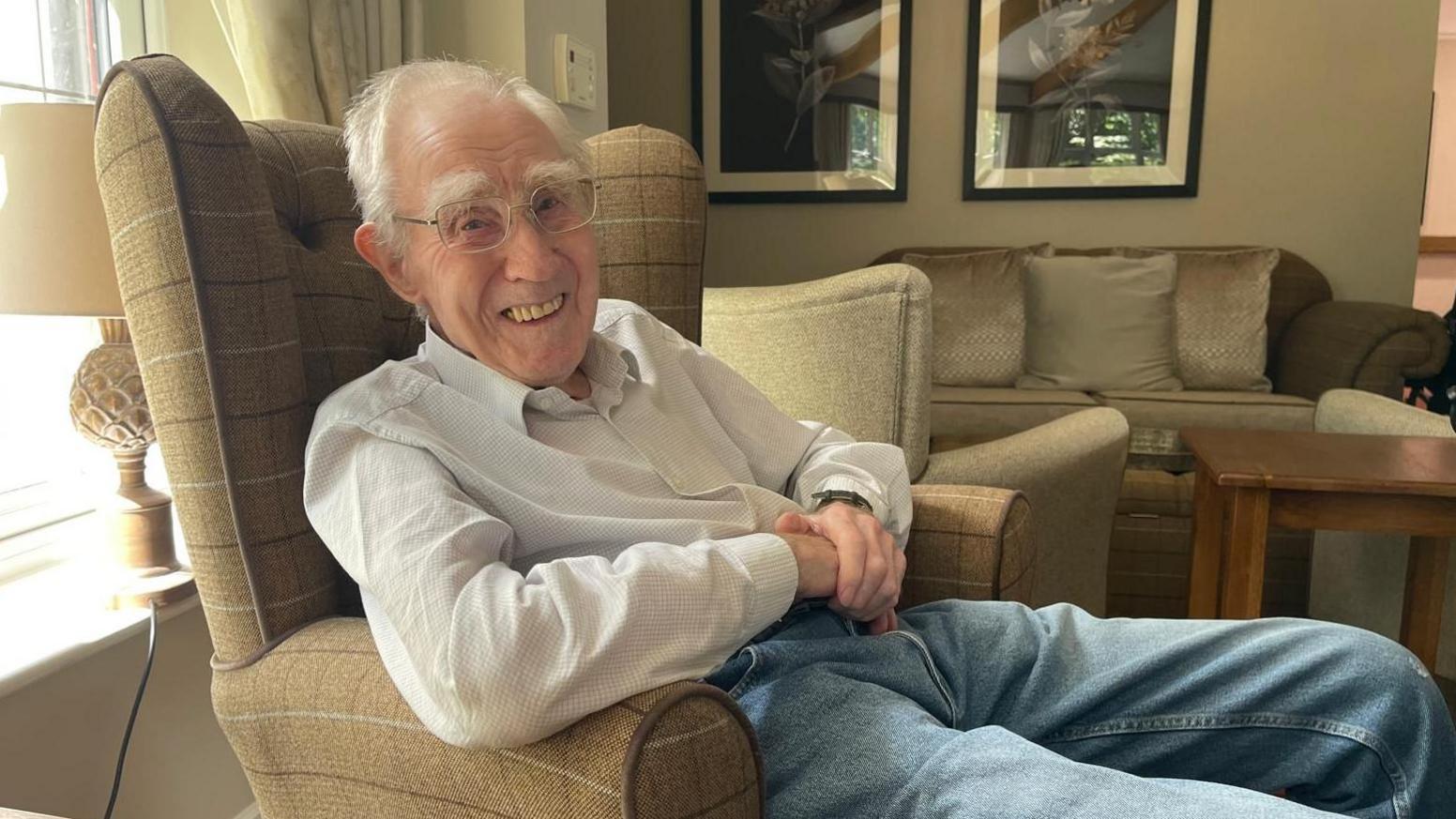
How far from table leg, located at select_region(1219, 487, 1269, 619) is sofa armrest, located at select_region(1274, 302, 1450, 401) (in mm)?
1701

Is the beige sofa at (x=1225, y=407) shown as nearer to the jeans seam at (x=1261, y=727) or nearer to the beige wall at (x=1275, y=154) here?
the beige wall at (x=1275, y=154)

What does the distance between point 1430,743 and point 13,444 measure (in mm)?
1898

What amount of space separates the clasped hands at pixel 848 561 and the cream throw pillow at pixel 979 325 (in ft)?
8.18

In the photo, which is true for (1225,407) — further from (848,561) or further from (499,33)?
(848,561)

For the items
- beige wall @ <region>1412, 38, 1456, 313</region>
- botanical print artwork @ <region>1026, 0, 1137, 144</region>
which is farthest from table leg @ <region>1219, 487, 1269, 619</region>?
beige wall @ <region>1412, 38, 1456, 313</region>

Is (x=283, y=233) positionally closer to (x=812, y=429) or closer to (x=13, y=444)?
(x=812, y=429)

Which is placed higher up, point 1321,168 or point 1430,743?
point 1321,168

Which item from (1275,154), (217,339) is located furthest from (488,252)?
(1275,154)

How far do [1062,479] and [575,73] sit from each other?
4.60 ft

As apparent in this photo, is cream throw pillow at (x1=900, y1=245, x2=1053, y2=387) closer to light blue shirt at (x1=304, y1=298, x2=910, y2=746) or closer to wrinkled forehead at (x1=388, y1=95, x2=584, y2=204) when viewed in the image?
light blue shirt at (x1=304, y1=298, x2=910, y2=746)

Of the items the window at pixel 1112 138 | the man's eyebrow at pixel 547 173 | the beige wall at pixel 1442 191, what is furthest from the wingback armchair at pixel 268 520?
the beige wall at pixel 1442 191

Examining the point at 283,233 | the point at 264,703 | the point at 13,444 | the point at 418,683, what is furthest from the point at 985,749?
the point at 13,444

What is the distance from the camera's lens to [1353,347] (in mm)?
3168

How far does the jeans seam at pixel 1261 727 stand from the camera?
3.07ft
